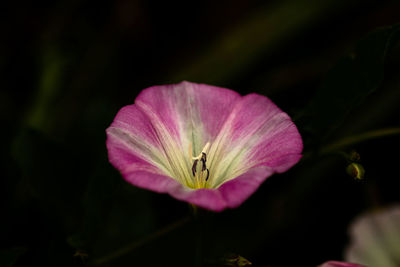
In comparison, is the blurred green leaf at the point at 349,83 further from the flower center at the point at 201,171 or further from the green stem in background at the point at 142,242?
the green stem in background at the point at 142,242

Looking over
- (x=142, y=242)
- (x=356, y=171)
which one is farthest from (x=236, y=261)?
(x=142, y=242)

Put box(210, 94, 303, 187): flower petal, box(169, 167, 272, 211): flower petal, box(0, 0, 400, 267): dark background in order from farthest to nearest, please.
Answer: box(0, 0, 400, 267): dark background < box(210, 94, 303, 187): flower petal < box(169, 167, 272, 211): flower petal

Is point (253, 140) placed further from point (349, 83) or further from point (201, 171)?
point (349, 83)

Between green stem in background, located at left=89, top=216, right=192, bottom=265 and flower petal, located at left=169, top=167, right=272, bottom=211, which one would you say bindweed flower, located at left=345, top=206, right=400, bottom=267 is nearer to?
green stem in background, located at left=89, top=216, right=192, bottom=265

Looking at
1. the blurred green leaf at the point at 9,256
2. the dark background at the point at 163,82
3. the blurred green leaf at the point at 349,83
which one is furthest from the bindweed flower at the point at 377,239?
the blurred green leaf at the point at 9,256

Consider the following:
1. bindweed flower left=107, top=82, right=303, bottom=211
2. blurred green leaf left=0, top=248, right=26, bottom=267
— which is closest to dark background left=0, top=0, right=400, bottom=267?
blurred green leaf left=0, top=248, right=26, bottom=267

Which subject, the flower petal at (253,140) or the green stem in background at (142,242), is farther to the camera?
the green stem in background at (142,242)
